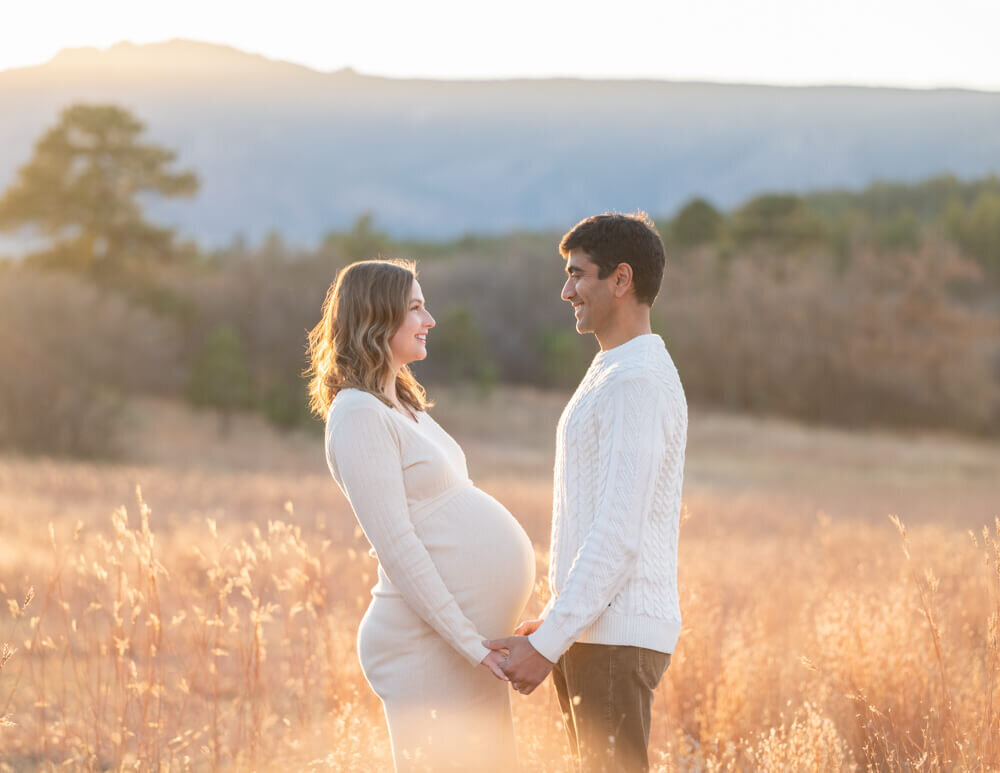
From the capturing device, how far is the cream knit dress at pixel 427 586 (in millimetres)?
2635

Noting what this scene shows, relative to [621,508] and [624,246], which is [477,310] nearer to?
[624,246]

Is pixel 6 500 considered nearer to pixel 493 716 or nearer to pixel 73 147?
pixel 493 716

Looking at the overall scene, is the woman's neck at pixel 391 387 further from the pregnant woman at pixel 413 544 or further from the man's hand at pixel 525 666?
the man's hand at pixel 525 666

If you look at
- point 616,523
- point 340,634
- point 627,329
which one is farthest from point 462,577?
point 340,634

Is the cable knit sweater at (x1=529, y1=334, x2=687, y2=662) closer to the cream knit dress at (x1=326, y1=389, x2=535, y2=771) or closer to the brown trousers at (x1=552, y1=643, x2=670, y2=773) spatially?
the brown trousers at (x1=552, y1=643, x2=670, y2=773)

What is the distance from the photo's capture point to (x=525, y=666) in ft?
8.29

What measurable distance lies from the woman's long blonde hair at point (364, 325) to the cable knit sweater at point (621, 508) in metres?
0.57

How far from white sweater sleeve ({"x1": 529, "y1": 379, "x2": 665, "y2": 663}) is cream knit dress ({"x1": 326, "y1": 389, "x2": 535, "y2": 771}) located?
334mm

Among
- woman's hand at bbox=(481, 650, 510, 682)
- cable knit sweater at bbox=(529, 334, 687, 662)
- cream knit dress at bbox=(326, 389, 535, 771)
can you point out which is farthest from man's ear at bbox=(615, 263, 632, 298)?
woman's hand at bbox=(481, 650, 510, 682)

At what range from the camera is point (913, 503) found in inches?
775

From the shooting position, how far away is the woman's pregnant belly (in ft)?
9.03

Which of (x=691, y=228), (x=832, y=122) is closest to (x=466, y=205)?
(x=832, y=122)

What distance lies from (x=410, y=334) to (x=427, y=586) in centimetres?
73

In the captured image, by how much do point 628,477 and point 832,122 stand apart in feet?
623
